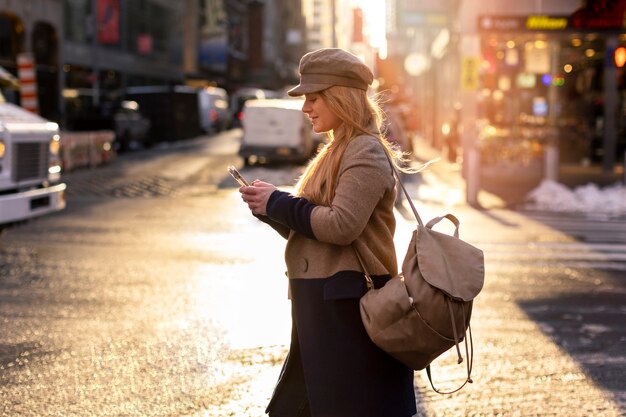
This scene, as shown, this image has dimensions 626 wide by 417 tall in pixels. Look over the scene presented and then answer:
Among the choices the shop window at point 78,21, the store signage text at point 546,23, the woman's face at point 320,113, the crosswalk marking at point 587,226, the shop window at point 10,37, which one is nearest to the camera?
the woman's face at point 320,113

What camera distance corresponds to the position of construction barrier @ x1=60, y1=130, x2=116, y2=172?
27266 mm

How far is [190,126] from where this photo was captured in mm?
48656

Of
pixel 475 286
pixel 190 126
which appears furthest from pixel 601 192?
pixel 190 126

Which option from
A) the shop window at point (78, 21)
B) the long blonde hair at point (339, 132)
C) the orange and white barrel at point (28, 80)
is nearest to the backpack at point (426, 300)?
the long blonde hair at point (339, 132)

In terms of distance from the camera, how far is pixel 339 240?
350 cm

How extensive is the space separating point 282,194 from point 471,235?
11.0 meters

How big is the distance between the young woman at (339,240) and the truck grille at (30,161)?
8862 millimetres

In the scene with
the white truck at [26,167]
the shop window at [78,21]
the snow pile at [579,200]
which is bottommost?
the snow pile at [579,200]

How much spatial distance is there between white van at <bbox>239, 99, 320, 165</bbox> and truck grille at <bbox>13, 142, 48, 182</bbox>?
17.8 meters

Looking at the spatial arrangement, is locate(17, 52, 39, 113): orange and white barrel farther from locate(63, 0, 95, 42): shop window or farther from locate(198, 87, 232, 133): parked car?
locate(198, 87, 232, 133): parked car

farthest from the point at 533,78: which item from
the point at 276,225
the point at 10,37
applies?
the point at 276,225

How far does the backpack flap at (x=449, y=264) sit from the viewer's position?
3.37 metres

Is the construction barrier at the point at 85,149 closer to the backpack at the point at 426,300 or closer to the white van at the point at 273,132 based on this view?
the white van at the point at 273,132

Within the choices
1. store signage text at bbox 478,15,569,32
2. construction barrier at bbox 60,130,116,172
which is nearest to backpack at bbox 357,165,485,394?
store signage text at bbox 478,15,569,32
